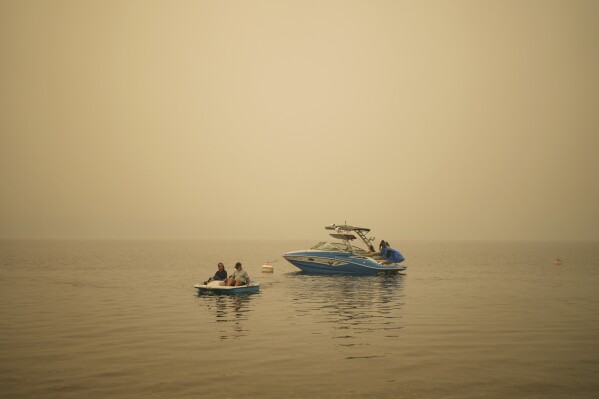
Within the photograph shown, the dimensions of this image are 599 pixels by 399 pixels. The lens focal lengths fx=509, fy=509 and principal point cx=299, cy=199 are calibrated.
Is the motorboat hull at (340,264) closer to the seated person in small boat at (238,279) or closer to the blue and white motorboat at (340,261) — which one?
the blue and white motorboat at (340,261)

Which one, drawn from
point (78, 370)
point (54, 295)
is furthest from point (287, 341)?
point (54, 295)

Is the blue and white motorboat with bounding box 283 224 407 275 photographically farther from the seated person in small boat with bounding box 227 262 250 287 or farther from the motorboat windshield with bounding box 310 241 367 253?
the seated person in small boat with bounding box 227 262 250 287

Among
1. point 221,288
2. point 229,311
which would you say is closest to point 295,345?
point 229,311

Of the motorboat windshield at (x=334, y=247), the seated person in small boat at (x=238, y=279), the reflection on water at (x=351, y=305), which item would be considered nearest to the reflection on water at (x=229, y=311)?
the seated person in small boat at (x=238, y=279)

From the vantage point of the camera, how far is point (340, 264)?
48.9 m

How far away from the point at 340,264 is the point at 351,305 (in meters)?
19.0

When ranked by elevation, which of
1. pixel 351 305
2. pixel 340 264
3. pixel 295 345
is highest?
pixel 340 264

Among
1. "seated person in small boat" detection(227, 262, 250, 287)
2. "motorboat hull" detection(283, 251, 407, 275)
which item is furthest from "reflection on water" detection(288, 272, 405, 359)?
"seated person in small boat" detection(227, 262, 250, 287)

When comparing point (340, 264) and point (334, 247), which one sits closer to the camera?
point (340, 264)

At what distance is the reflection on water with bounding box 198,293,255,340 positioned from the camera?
21.3 metres

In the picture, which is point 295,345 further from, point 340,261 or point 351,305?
point 340,261

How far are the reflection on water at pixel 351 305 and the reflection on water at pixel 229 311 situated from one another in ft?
9.73

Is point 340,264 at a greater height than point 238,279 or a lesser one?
greater

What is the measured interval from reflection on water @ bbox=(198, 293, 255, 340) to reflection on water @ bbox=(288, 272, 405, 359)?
9.73 ft
